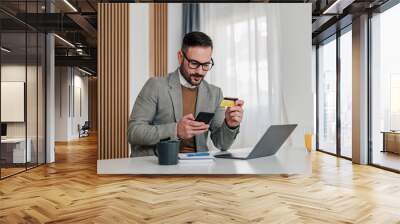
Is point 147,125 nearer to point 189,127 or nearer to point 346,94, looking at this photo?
point 189,127

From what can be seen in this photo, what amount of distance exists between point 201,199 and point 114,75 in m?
1.93

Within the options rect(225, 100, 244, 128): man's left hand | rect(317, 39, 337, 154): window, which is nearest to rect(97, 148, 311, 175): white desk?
rect(225, 100, 244, 128): man's left hand

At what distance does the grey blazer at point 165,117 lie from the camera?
269 centimetres

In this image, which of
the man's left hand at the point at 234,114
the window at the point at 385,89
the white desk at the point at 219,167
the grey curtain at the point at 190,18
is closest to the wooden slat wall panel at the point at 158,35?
the grey curtain at the point at 190,18

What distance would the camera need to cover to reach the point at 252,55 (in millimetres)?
5059

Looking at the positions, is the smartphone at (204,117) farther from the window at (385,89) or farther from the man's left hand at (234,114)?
the window at (385,89)

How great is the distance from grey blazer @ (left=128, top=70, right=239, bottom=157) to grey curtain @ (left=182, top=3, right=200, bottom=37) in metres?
1.40

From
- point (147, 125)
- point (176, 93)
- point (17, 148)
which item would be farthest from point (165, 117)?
point (17, 148)

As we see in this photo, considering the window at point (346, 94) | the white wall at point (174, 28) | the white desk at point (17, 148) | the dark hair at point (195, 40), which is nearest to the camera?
the dark hair at point (195, 40)

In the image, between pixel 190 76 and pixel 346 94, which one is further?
pixel 346 94

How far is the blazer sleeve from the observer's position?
2.55 m

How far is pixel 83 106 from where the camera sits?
17.5 m

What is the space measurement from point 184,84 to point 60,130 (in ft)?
38.7

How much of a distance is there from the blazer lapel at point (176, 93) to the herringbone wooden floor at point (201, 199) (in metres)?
0.84
